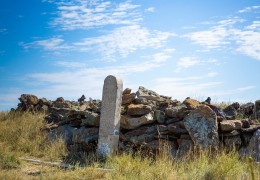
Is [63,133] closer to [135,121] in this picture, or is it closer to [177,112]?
[135,121]

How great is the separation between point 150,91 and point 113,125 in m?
3.70

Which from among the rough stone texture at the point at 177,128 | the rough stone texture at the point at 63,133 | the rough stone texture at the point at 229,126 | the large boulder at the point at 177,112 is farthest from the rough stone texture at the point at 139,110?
the rough stone texture at the point at 63,133

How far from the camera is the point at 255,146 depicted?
8.18 m

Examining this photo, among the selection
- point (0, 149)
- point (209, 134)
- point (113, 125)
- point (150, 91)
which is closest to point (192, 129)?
point (209, 134)

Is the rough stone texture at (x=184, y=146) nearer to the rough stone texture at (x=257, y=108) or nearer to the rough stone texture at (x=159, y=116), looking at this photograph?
the rough stone texture at (x=159, y=116)

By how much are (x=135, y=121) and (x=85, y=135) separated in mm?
1979

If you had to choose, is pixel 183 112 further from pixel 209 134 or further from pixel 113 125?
pixel 113 125

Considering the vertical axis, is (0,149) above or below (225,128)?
below

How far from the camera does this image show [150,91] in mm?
12398

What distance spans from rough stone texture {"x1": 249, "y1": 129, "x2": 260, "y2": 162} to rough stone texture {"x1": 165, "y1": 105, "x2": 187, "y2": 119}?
2023 mm

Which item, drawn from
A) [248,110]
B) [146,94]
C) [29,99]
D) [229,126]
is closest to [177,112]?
[229,126]

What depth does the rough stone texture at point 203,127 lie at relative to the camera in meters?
8.31

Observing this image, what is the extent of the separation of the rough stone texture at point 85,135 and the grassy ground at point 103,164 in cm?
57

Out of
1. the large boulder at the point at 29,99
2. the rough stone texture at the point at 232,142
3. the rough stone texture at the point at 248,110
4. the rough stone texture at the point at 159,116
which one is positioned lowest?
the rough stone texture at the point at 232,142
